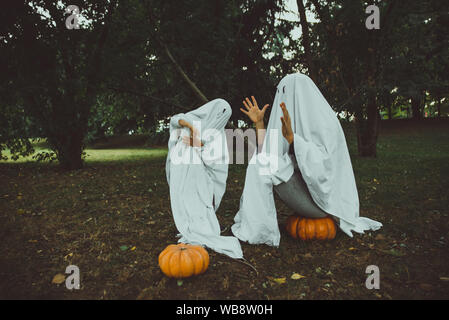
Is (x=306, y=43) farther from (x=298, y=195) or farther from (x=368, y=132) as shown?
(x=368, y=132)

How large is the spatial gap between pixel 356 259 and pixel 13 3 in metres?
9.90

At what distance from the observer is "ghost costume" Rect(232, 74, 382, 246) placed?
149 inches

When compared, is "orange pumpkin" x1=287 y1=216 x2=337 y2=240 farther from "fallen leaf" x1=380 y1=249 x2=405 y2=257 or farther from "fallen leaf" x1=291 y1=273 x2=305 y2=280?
"fallen leaf" x1=291 y1=273 x2=305 y2=280

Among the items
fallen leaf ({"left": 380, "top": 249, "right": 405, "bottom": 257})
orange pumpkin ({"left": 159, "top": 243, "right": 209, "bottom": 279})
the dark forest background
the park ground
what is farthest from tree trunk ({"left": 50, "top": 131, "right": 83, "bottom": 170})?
fallen leaf ({"left": 380, "top": 249, "right": 405, "bottom": 257})

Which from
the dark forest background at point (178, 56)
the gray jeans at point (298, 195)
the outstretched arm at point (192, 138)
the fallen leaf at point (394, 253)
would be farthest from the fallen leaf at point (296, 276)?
the dark forest background at point (178, 56)

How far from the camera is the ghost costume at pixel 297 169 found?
12.4 ft

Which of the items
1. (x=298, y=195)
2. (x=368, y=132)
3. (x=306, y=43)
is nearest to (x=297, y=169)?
(x=298, y=195)

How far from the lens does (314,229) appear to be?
3.91 meters

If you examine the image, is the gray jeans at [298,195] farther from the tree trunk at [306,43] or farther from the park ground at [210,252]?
the tree trunk at [306,43]

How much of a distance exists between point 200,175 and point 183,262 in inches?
68.3

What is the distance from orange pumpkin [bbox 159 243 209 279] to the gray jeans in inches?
55.3

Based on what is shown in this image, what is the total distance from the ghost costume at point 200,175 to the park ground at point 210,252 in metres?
0.39

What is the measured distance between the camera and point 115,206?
5.87m
